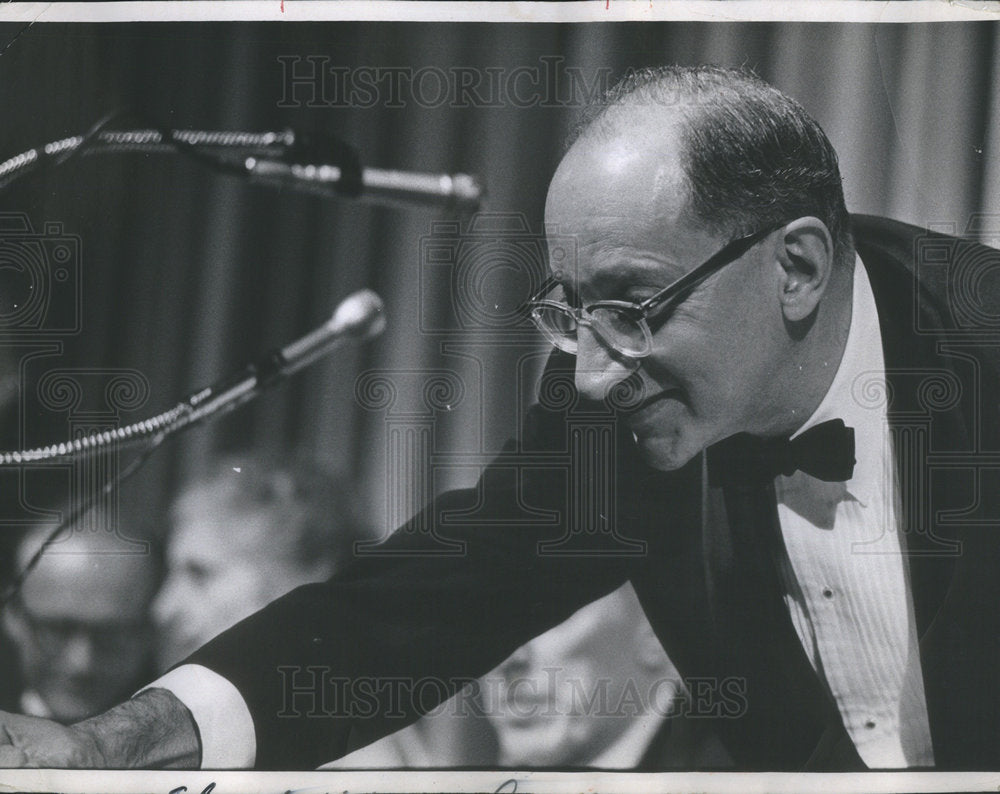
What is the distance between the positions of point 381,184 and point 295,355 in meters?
0.45

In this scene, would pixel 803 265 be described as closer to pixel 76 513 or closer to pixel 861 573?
pixel 861 573

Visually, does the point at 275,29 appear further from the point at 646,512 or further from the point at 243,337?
the point at 646,512

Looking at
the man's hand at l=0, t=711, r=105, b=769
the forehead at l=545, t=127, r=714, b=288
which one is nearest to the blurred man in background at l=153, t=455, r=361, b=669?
the man's hand at l=0, t=711, r=105, b=769

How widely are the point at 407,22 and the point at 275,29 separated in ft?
1.02

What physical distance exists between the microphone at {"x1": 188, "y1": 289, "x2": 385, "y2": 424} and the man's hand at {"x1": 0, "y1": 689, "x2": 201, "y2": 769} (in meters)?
0.69

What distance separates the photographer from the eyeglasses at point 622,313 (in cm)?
230

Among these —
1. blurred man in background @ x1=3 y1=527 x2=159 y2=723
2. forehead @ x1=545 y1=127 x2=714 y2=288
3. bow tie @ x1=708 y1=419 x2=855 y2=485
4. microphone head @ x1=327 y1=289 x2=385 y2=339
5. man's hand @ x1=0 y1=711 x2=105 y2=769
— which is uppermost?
forehead @ x1=545 y1=127 x2=714 y2=288

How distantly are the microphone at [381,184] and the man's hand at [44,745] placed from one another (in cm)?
138

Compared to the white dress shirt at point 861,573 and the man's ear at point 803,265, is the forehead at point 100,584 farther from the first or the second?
the man's ear at point 803,265

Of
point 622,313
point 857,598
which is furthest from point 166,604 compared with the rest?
point 857,598

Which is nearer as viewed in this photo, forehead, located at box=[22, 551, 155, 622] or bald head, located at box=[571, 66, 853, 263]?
bald head, located at box=[571, 66, 853, 263]

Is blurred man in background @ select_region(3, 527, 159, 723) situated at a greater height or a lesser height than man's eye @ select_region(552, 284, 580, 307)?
lesser

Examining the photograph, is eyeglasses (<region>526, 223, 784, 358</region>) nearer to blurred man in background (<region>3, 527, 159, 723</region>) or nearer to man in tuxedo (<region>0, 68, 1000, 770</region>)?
man in tuxedo (<region>0, 68, 1000, 770</region>)

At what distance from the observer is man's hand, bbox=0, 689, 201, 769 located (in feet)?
7.86
